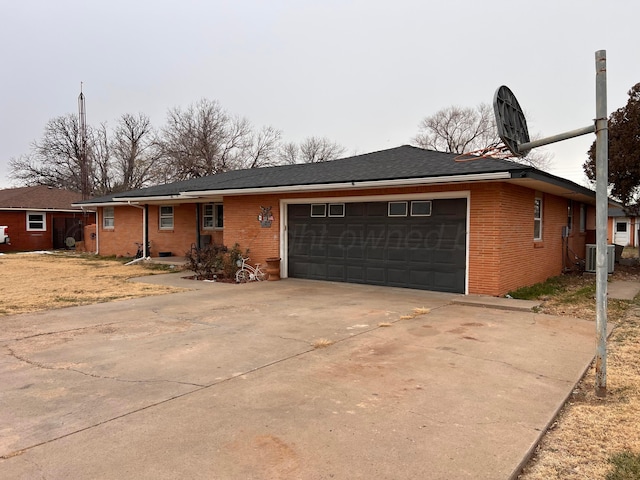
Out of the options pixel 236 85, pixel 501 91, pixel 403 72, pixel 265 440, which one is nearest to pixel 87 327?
pixel 265 440

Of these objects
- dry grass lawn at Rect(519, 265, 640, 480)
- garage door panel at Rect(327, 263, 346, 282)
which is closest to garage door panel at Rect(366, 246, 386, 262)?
garage door panel at Rect(327, 263, 346, 282)

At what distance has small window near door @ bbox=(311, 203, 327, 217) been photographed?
1270 cm

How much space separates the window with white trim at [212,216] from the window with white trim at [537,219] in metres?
11.8

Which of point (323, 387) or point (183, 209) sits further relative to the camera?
point (183, 209)

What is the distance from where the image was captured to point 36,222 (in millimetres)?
27844

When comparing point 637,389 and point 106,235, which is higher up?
point 106,235

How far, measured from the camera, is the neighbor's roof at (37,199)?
27155mm

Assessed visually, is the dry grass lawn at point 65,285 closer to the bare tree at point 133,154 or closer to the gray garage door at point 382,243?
the gray garage door at point 382,243

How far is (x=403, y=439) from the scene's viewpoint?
331 centimetres

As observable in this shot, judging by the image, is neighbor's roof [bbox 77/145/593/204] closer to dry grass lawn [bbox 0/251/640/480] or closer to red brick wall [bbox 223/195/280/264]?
red brick wall [bbox 223/195/280/264]

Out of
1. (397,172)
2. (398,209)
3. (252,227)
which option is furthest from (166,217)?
(397,172)

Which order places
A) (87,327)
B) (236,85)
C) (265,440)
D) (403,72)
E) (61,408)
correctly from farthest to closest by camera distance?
1. (236,85)
2. (403,72)
3. (87,327)
4. (61,408)
5. (265,440)

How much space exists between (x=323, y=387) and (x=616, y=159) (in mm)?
19163

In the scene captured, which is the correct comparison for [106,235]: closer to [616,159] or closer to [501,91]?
[501,91]
